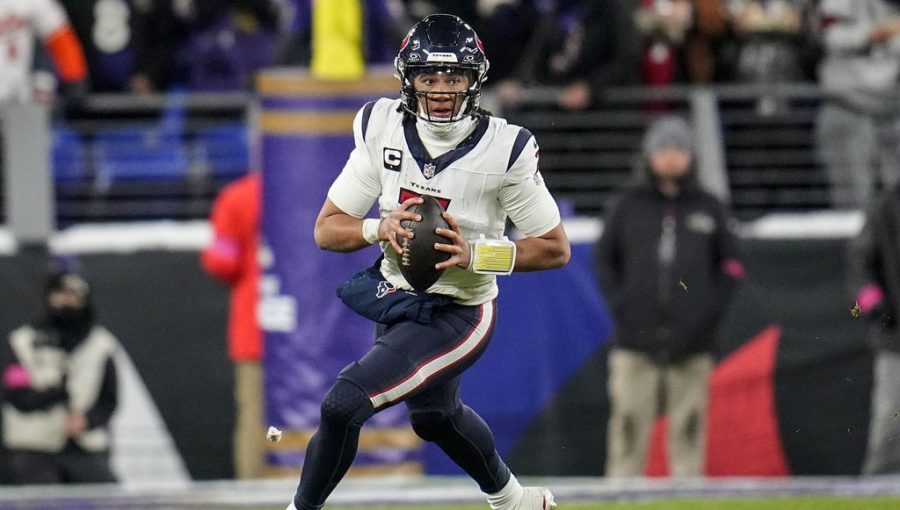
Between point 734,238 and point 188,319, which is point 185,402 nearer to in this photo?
point 188,319

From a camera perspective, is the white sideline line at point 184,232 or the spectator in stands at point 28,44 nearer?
the white sideline line at point 184,232

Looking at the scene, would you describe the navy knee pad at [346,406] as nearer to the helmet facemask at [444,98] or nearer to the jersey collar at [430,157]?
the jersey collar at [430,157]

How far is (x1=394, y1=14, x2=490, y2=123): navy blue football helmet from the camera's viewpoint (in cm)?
625

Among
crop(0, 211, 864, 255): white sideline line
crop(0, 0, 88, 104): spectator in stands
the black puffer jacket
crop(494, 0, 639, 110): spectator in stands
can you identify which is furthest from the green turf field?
crop(0, 0, 88, 104): spectator in stands

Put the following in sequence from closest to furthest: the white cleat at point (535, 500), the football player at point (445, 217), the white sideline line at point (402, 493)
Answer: the football player at point (445, 217)
the white cleat at point (535, 500)
the white sideline line at point (402, 493)

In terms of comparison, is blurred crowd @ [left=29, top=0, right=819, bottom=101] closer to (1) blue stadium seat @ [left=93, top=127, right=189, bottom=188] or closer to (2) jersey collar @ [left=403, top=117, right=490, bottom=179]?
(1) blue stadium seat @ [left=93, top=127, right=189, bottom=188]

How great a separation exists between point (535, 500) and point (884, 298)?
360 cm

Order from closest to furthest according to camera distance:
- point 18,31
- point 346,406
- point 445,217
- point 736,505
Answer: point 346,406
point 445,217
point 736,505
point 18,31

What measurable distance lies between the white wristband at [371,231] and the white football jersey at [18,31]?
5.07 metres

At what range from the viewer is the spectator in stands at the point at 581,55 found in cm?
1091

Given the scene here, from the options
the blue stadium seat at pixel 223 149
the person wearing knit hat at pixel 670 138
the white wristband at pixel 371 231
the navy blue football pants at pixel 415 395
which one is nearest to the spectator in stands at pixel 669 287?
the person wearing knit hat at pixel 670 138

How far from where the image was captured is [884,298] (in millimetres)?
9672

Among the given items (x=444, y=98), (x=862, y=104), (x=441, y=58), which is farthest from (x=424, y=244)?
(x=862, y=104)

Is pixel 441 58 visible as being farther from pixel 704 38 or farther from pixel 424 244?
pixel 704 38
